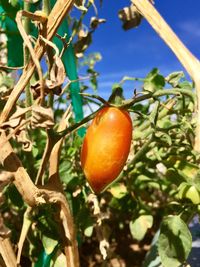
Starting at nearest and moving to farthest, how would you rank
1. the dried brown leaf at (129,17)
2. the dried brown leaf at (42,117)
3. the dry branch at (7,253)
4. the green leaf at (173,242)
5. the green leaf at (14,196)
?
the dried brown leaf at (42,117), the dry branch at (7,253), the green leaf at (173,242), the green leaf at (14,196), the dried brown leaf at (129,17)

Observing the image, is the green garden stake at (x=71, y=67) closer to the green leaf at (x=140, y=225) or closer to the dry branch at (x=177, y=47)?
the green leaf at (x=140, y=225)

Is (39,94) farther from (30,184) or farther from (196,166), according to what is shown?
(196,166)

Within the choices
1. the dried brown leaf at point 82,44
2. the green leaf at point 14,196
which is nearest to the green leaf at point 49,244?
the green leaf at point 14,196

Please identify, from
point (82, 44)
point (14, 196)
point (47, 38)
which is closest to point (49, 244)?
point (14, 196)

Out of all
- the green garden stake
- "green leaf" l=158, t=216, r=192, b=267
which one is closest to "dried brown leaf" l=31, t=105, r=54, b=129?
"green leaf" l=158, t=216, r=192, b=267

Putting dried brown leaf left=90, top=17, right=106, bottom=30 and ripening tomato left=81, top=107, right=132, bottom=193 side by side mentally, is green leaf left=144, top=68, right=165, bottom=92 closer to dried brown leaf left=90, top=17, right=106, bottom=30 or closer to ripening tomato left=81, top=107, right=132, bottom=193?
dried brown leaf left=90, top=17, right=106, bottom=30

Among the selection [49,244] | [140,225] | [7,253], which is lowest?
[140,225]

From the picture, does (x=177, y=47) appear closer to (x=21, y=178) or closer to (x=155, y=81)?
(x=21, y=178)
